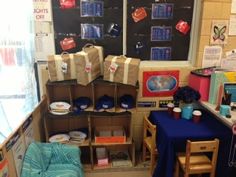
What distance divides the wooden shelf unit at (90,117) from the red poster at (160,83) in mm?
164

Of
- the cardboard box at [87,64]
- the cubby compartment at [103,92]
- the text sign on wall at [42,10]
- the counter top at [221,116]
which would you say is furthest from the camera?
the cubby compartment at [103,92]

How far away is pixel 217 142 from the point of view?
1.92m

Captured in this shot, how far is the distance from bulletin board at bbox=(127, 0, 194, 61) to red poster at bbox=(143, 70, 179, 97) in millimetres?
165

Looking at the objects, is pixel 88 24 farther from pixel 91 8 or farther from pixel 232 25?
pixel 232 25

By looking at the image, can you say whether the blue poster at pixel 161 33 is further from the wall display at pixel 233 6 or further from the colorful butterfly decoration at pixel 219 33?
the wall display at pixel 233 6

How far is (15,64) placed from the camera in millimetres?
2084

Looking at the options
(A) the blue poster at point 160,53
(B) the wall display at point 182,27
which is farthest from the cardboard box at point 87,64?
(B) the wall display at point 182,27

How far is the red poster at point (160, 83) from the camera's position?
255 cm

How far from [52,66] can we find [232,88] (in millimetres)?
1691

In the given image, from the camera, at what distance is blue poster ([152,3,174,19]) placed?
239 cm

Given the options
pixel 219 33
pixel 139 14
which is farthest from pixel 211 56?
pixel 139 14

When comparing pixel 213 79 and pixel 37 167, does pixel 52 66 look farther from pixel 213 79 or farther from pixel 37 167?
pixel 213 79

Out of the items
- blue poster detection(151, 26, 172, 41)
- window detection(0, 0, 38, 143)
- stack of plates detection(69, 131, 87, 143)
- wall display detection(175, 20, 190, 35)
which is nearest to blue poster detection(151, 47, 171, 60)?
blue poster detection(151, 26, 172, 41)

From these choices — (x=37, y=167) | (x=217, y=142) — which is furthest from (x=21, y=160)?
(x=217, y=142)
